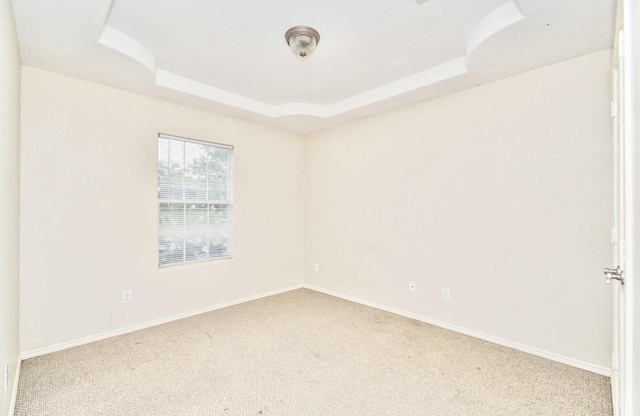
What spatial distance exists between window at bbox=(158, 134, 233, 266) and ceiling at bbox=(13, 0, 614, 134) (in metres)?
0.62

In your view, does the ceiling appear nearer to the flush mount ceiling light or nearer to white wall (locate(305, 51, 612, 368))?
the flush mount ceiling light

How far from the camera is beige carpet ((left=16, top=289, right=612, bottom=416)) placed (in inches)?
74.0

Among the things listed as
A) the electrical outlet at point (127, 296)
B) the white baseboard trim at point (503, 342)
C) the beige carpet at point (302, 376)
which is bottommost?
the beige carpet at point (302, 376)

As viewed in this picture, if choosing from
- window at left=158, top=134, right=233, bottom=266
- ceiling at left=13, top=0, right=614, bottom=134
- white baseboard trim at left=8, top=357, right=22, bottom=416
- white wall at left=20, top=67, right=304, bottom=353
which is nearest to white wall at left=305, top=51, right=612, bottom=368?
ceiling at left=13, top=0, right=614, bottom=134

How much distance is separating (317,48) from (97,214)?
8.30 feet

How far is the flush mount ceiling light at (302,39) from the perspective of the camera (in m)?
2.20

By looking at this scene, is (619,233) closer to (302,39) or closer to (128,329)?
(302,39)

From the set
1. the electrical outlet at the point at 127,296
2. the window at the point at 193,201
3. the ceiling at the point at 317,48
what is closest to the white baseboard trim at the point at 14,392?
the electrical outlet at the point at 127,296

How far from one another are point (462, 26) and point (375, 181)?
1.89 meters

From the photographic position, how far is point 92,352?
2582 millimetres

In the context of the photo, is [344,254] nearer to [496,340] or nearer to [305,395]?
[496,340]

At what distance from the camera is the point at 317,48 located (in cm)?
253

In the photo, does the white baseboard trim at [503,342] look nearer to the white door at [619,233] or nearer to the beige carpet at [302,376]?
the beige carpet at [302,376]

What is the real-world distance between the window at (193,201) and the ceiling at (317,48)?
24.3 inches
